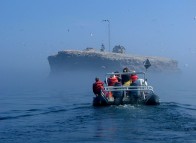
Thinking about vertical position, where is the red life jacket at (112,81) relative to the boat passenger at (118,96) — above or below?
above

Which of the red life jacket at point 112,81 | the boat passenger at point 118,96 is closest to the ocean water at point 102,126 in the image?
the boat passenger at point 118,96

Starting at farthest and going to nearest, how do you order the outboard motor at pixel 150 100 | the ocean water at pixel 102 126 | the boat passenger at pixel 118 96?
the outboard motor at pixel 150 100 < the boat passenger at pixel 118 96 < the ocean water at pixel 102 126

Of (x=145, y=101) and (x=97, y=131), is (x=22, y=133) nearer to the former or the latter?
(x=97, y=131)

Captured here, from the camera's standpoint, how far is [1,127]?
2555cm

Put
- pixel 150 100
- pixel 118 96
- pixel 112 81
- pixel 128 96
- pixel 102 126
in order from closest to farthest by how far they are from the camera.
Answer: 1. pixel 102 126
2. pixel 118 96
3. pixel 150 100
4. pixel 128 96
5. pixel 112 81

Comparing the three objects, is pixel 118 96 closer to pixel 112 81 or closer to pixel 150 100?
pixel 112 81

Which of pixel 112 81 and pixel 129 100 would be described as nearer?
pixel 129 100

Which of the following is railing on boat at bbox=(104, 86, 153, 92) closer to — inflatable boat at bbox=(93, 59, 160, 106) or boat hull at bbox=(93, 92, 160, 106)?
inflatable boat at bbox=(93, 59, 160, 106)

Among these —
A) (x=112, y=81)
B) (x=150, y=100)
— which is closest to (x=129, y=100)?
(x=150, y=100)

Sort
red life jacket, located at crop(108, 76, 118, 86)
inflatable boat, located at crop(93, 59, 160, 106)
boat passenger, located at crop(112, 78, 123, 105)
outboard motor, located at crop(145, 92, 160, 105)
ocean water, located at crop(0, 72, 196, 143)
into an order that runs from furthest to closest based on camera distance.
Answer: red life jacket, located at crop(108, 76, 118, 86) < outboard motor, located at crop(145, 92, 160, 105) < inflatable boat, located at crop(93, 59, 160, 106) < boat passenger, located at crop(112, 78, 123, 105) < ocean water, located at crop(0, 72, 196, 143)

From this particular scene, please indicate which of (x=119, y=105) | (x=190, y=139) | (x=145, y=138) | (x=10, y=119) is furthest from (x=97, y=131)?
(x=119, y=105)

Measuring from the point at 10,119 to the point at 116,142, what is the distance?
10818mm

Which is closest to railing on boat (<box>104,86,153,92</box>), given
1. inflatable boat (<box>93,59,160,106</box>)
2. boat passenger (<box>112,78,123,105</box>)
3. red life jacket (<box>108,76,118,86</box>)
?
inflatable boat (<box>93,59,160,106</box>)

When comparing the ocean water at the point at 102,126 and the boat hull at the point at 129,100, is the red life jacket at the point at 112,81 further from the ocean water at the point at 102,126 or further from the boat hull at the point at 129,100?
the ocean water at the point at 102,126
